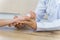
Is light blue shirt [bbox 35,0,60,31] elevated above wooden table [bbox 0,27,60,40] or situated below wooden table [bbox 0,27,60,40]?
above

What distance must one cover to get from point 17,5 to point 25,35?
864 mm

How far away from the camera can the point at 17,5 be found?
1927 mm

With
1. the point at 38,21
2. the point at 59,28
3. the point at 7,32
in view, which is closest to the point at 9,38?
the point at 7,32

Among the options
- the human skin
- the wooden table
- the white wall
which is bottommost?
the wooden table

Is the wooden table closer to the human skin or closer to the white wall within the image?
the human skin

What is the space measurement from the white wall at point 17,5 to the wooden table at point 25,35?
28.0 inches

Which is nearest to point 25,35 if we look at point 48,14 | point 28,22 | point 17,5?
point 28,22

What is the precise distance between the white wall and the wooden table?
0.71 meters

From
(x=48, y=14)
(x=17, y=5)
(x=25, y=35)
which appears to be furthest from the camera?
(x=17, y=5)

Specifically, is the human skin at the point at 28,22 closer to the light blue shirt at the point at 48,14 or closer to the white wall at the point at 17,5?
the light blue shirt at the point at 48,14

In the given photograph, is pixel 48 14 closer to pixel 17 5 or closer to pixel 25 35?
pixel 25 35

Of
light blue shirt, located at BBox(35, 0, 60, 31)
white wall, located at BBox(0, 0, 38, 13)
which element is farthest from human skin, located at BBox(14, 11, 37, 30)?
white wall, located at BBox(0, 0, 38, 13)

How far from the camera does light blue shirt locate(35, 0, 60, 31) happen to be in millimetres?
1197

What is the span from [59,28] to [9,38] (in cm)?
45
